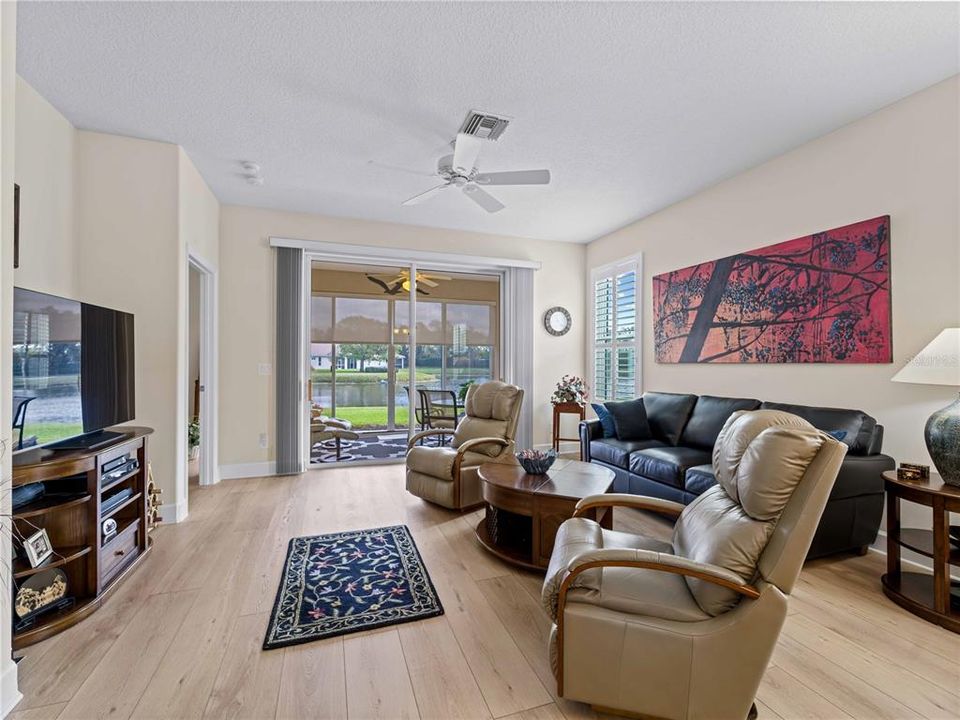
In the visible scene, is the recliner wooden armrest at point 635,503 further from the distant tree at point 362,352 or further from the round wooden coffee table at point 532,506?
the distant tree at point 362,352

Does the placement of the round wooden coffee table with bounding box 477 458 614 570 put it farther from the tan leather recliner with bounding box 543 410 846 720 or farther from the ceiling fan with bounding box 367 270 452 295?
the ceiling fan with bounding box 367 270 452 295

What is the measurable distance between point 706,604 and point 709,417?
2562 mm

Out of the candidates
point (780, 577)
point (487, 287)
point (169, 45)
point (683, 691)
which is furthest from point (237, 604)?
point (487, 287)

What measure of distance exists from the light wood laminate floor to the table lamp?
30.3 inches

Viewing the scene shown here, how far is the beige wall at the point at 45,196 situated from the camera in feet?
8.51

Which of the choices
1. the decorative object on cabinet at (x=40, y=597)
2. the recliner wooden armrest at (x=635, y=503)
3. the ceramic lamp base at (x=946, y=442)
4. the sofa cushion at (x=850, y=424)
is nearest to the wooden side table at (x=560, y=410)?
the sofa cushion at (x=850, y=424)

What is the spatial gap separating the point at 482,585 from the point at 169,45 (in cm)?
330

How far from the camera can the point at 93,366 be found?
2570 millimetres

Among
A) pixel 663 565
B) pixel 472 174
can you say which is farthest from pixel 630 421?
pixel 663 565

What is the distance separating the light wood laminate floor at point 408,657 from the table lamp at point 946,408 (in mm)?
769

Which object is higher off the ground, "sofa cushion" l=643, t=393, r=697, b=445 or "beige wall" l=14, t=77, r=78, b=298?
"beige wall" l=14, t=77, r=78, b=298

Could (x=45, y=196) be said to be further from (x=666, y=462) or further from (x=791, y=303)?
(x=791, y=303)

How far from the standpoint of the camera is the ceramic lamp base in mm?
2166

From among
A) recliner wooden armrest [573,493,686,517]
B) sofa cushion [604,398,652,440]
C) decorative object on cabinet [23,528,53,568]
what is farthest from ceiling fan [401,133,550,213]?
decorative object on cabinet [23,528,53,568]
